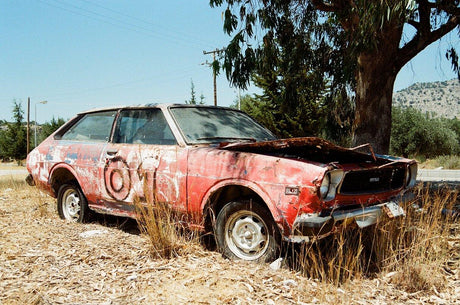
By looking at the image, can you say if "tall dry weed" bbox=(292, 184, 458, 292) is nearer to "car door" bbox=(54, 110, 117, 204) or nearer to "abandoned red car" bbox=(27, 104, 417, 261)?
"abandoned red car" bbox=(27, 104, 417, 261)

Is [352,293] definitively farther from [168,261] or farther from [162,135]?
[162,135]

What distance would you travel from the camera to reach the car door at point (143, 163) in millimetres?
4055

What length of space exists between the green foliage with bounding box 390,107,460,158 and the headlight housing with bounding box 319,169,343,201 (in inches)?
1150

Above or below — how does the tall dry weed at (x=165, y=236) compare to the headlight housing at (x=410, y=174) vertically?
below

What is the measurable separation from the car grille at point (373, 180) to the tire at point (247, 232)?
729 mm

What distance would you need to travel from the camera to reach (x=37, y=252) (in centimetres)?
410

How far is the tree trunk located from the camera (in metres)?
6.67

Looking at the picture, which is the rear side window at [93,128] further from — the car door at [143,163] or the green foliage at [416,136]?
the green foliage at [416,136]

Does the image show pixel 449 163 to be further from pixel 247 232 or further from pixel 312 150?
pixel 247 232

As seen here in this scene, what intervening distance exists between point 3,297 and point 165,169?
180cm

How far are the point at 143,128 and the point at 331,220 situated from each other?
8.26 feet

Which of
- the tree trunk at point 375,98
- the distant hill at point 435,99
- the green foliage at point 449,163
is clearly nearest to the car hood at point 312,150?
the tree trunk at point 375,98

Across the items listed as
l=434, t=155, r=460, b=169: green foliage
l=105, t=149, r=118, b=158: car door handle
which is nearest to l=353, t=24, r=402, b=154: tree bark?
l=105, t=149, r=118, b=158: car door handle

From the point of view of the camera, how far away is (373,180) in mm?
3748
